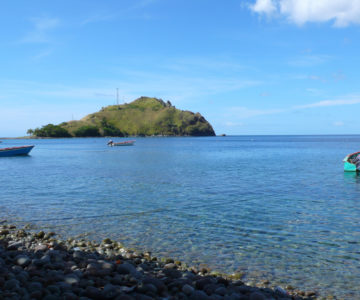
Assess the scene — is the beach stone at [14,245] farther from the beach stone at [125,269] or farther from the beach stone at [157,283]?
the beach stone at [157,283]

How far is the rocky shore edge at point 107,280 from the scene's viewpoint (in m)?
6.46

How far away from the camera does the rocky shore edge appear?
6.46 metres

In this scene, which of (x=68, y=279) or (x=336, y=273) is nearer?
(x=68, y=279)

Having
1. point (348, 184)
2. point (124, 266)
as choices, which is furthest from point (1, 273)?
point (348, 184)

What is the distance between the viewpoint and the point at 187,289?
6930 millimetres

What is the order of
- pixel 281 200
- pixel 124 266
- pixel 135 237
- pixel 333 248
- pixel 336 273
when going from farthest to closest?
pixel 281 200 < pixel 135 237 < pixel 333 248 < pixel 336 273 < pixel 124 266

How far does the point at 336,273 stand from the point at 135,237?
23.1 ft

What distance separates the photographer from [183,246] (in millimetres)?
11734

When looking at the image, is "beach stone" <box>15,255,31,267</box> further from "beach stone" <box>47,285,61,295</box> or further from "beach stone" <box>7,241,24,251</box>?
"beach stone" <box>47,285,61,295</box>

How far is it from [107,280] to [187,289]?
71.0 inches

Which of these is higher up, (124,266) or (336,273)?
(124,266)

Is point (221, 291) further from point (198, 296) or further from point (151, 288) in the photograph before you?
point (151, 288)

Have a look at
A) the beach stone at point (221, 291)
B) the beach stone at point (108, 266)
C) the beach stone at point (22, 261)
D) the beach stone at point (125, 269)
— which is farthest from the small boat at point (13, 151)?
the beach stone at point (221, 291)

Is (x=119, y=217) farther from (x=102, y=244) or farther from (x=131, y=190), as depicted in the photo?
(x=131, y=190)
